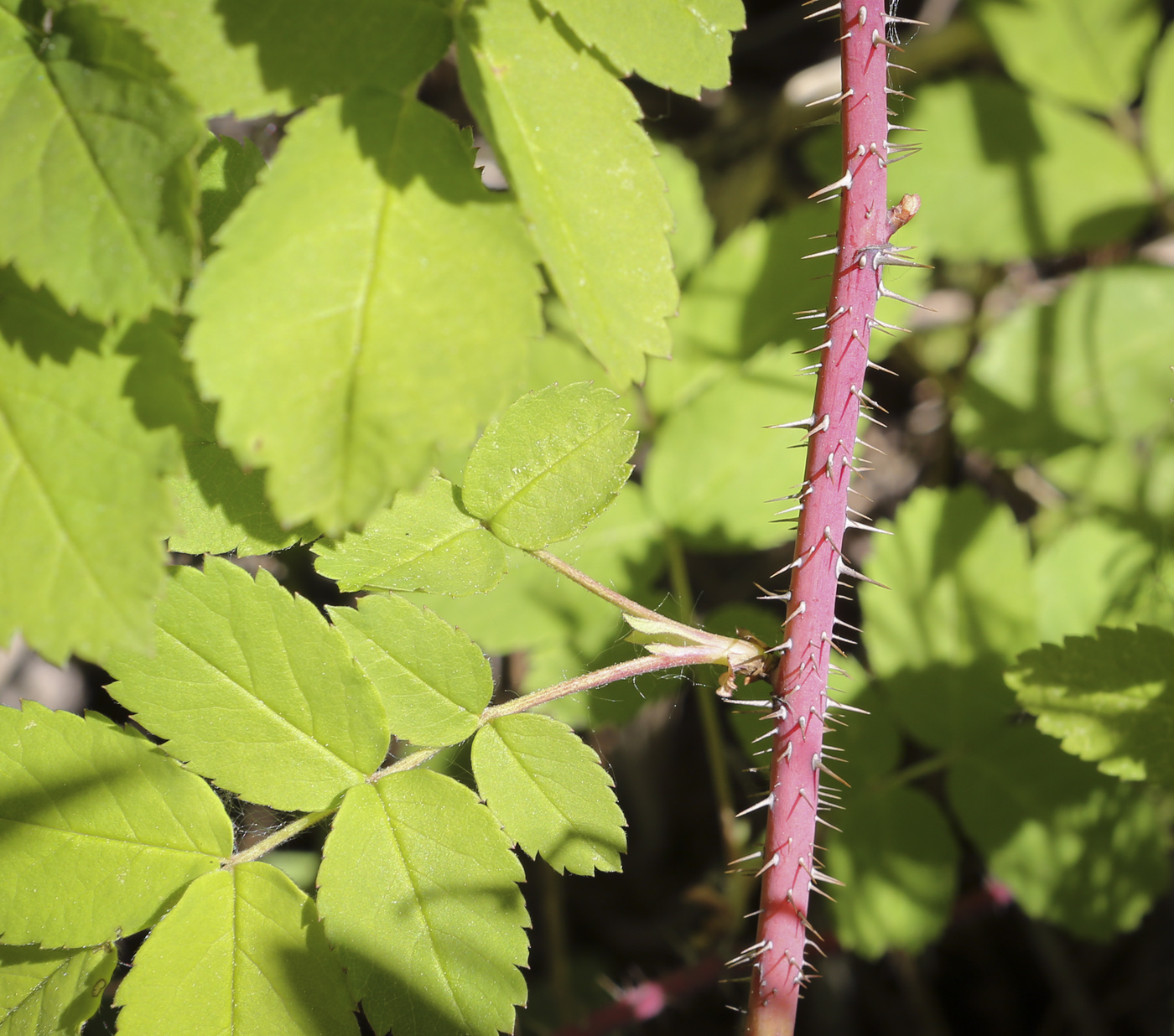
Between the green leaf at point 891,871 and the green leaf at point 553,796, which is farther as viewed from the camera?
the green leaf at point 891,871

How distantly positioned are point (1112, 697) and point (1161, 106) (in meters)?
1.70

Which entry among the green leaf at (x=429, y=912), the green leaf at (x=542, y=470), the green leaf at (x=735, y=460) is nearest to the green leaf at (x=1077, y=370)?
the green leaf at (x=735, y=460)

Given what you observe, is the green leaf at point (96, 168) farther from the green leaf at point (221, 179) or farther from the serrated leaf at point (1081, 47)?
the serrated leaf at point (1081, 47)

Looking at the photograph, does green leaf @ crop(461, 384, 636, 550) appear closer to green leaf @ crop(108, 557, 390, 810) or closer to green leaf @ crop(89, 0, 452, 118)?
green leaf @ crop(108, 557, 390, 810)

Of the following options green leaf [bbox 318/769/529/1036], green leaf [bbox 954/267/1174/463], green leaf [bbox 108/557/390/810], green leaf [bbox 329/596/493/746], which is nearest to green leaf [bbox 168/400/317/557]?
green leaf [bbox 108/557/390/810]

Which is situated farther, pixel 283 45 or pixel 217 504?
pixel 217 504

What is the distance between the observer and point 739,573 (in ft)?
9.17

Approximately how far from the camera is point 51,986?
1.15 metres

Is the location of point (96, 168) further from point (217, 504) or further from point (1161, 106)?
point (1161, 106)

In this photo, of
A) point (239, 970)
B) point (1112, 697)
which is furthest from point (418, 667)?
point (1112, 697)

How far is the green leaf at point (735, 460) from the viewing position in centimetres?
188

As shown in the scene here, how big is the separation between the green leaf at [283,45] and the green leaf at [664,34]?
149mm

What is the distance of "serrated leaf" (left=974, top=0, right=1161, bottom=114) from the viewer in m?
2.21

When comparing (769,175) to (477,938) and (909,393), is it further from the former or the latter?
(477,938)
